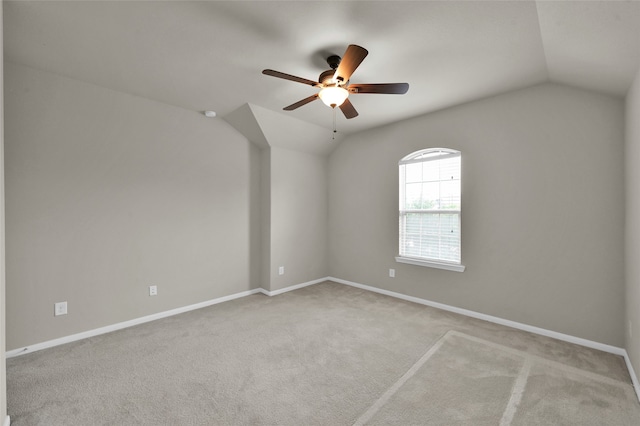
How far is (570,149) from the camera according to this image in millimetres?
2812

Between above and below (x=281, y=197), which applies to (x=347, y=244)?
below

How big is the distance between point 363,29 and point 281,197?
2844 millimetres

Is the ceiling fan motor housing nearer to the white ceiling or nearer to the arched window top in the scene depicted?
the white ceiling

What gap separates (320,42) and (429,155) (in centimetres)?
231

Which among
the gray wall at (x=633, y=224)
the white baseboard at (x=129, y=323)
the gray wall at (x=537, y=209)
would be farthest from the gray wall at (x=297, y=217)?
the gray wall at (x=633, y=224)

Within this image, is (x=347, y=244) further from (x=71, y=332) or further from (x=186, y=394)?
(x=71, y=332)

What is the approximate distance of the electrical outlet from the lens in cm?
277

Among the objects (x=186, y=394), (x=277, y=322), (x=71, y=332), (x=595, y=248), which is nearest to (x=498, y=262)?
(x=595, y=248)

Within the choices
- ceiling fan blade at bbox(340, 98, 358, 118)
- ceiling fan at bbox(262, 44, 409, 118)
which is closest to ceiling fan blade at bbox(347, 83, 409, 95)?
ceiling fan at bbox(262, 44, 409, 118)

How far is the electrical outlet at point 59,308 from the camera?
277 cm

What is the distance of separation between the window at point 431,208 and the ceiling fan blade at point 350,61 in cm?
212

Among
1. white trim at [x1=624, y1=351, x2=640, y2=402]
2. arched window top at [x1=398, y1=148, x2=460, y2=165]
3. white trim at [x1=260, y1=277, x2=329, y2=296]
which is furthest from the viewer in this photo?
white trim at [x1=260, y1=277, x2=329, y2=296]

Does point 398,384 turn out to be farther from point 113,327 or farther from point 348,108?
point 113,327

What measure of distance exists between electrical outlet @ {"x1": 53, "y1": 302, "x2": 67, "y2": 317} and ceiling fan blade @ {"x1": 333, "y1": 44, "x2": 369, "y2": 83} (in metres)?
3.32
